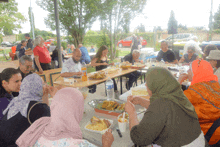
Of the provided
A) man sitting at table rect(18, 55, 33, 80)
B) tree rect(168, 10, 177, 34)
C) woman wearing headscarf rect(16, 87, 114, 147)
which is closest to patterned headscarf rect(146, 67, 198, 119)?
woman wearing headscarf rect(16, 87, 114, 147)

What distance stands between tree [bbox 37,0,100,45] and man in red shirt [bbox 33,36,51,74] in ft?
11.2

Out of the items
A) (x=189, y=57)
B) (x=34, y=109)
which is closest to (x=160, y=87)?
(x=34, y=109)

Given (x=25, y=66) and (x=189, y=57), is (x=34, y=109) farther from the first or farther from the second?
(x=189, y=57)

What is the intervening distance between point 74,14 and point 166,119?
302 inches

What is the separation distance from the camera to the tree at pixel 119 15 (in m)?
8.97

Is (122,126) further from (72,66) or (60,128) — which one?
(72,66)

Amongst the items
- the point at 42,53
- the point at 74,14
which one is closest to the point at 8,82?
the point at 42,53

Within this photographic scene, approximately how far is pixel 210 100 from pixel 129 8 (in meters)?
8.46

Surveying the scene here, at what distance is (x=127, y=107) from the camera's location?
62.7 inches

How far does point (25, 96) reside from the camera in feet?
5.26

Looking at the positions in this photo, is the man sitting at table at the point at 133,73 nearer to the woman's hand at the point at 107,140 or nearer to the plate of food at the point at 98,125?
the plate of food at the point at 98,125

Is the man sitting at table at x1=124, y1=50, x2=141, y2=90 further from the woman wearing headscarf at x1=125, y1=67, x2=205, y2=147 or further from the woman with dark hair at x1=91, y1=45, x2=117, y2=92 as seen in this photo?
the woman wearing headscarf at x1=125, y1=67, x2=205, y2=147

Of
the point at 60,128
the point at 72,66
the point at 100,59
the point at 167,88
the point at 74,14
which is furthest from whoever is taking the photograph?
the point at 74,14

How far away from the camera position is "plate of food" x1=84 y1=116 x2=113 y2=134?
150 cm
